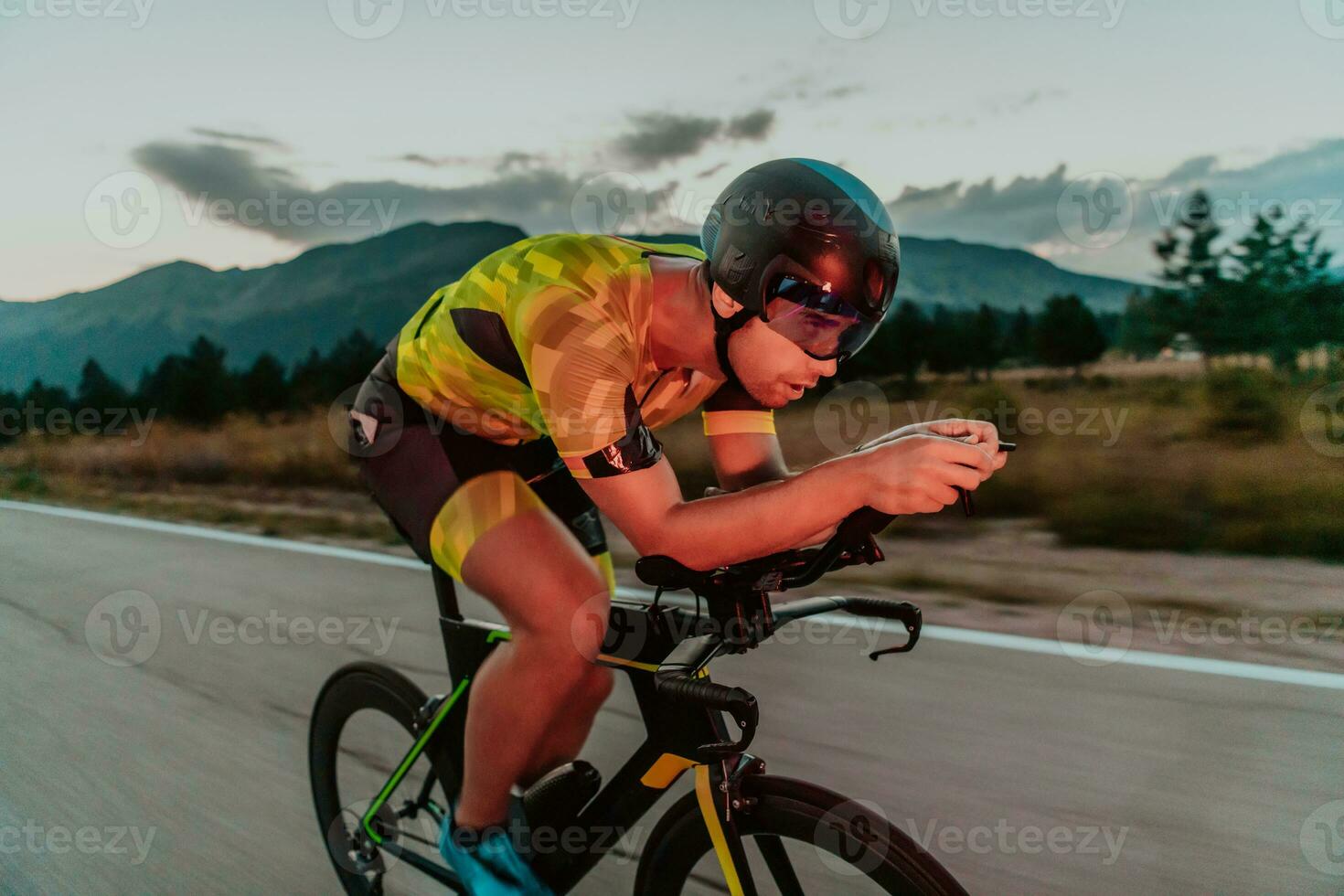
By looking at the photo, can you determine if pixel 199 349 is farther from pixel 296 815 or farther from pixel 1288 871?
pixel 1288 871

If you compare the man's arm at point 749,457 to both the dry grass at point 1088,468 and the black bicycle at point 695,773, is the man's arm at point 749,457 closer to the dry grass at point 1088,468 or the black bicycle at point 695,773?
the black bicycle at point 695,773

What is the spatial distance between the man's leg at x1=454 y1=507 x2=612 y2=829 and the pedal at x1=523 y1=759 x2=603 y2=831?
7 cm

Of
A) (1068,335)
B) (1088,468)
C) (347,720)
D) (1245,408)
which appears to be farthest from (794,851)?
(1068,335)

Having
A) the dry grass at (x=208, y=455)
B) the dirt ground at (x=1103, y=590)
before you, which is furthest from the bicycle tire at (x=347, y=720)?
the dry grass at (x=208, y=455)

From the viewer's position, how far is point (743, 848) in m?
1.73

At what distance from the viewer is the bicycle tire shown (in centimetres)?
240

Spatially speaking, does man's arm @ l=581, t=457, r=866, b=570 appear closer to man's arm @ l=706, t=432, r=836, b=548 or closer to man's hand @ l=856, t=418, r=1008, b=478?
man's hand @ l=856, t=418, r=1008, b=478

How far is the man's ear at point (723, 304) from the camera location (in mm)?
1790

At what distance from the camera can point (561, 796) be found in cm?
207

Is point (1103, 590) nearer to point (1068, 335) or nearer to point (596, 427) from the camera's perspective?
point (596, 427)

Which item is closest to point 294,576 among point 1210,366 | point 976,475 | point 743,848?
point 743,848

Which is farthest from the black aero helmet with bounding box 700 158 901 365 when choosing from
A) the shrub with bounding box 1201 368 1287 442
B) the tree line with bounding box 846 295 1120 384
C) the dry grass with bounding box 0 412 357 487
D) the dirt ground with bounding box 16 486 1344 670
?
the tree line with bounding box 846 295 1120 384

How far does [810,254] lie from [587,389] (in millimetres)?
420

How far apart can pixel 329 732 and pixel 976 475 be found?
1978mm
